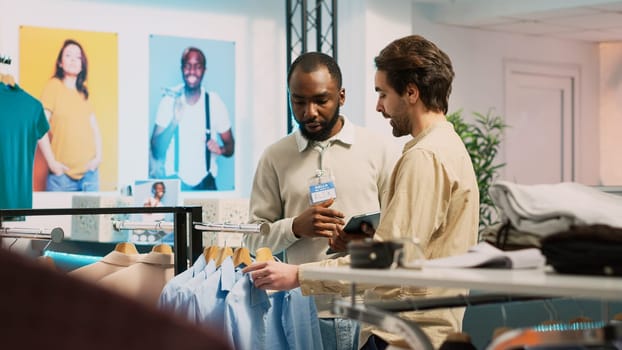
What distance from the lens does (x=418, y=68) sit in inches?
88.5

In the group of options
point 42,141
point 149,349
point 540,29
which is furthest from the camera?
point 540,29

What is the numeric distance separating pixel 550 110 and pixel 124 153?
513cm

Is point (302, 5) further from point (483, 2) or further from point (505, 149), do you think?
point (505, 149)

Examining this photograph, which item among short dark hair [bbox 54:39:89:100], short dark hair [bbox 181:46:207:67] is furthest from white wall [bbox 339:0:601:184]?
short dark hair [bbox 54:39:89:100]

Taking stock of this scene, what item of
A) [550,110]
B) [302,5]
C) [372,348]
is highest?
[302,5]

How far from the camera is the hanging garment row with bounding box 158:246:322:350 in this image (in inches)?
109

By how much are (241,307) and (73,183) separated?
5150 mm

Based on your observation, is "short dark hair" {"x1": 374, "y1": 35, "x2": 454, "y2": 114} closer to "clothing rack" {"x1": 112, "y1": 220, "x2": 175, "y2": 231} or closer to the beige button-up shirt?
the beige button-up shirt

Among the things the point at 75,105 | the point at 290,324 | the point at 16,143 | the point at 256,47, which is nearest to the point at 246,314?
the point at 290,324

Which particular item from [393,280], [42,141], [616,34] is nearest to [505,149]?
[616,34]

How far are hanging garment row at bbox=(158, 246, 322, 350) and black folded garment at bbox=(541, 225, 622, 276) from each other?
54.3 inches

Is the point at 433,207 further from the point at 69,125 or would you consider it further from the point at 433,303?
the point at 69,125

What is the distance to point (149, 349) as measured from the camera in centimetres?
39

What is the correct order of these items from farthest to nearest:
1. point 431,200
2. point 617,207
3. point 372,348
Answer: point 372,348
point 431,200
point 617,207
